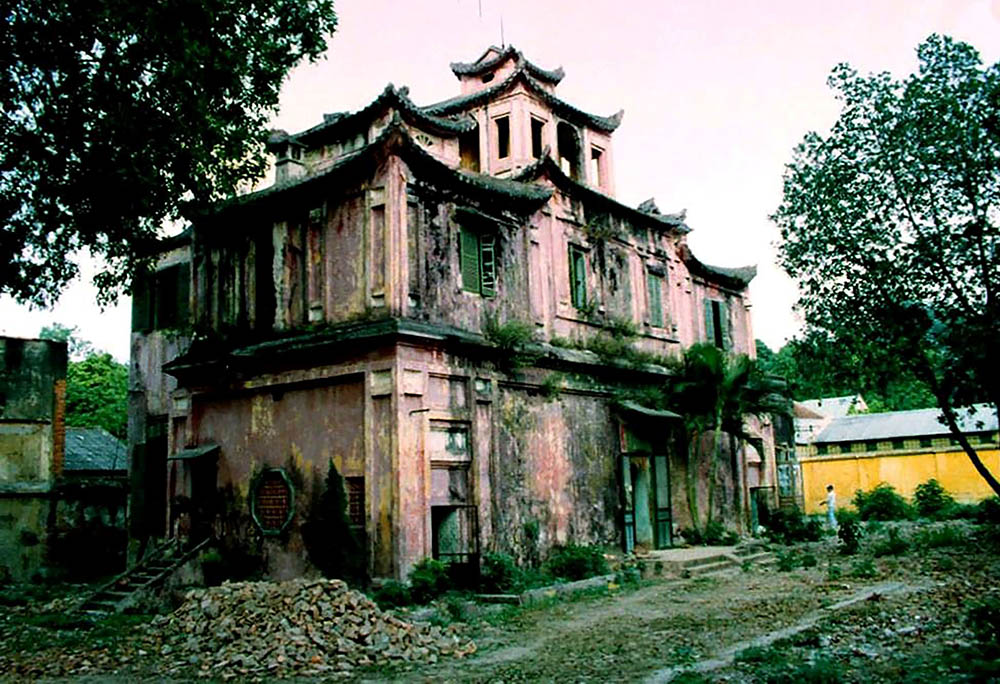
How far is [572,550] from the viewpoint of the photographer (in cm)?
1667

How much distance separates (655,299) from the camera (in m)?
22.1

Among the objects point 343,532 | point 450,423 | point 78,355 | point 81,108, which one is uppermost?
point 78,355

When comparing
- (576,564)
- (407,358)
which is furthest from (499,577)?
(407,358)

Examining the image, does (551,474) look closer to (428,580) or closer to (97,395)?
(428,580)

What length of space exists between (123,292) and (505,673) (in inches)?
336

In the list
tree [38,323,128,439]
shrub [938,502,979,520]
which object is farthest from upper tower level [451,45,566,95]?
tree [38,323,128,439]

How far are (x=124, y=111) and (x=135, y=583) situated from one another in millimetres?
9041

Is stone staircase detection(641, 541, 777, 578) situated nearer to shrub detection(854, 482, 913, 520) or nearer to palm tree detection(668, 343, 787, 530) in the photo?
palm tree detection(668, 343, 787, 530)

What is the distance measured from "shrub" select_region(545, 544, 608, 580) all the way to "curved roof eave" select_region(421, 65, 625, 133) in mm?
12401

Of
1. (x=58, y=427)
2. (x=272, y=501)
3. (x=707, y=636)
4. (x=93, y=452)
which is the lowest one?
(x=707, y=636)

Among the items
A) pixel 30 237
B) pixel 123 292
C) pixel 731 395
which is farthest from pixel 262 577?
pixel 731 395

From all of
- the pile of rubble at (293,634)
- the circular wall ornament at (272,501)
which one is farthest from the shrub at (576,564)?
the pile of rubble at (293,634)

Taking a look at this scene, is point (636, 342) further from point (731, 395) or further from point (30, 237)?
point (30, 237)

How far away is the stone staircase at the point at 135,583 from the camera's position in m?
14.8
